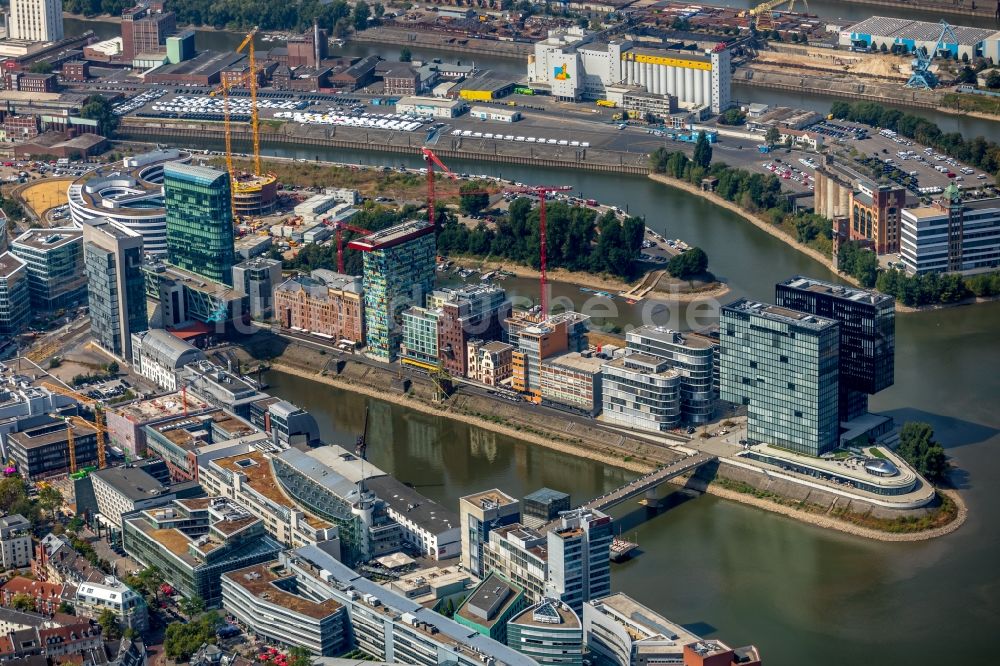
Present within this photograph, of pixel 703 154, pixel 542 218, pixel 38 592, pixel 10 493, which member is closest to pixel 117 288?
pixel 10 493

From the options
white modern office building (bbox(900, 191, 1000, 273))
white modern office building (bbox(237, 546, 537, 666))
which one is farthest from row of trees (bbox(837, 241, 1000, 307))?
white modern office building (bbox(237, 546, 537, 666))

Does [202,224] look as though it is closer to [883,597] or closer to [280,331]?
[280,331]

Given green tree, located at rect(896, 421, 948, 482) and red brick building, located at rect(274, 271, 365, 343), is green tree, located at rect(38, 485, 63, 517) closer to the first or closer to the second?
red brick building, located at rect(274, 271, 365, 343)

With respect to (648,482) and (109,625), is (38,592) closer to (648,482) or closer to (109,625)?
(109,625)

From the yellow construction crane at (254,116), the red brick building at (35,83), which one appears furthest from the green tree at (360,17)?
the red brick building at (35,83)

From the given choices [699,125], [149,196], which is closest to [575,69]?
[699,125]

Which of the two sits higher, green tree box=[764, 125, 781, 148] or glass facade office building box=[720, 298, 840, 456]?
green tree box=[764, 125, 781, 148]
